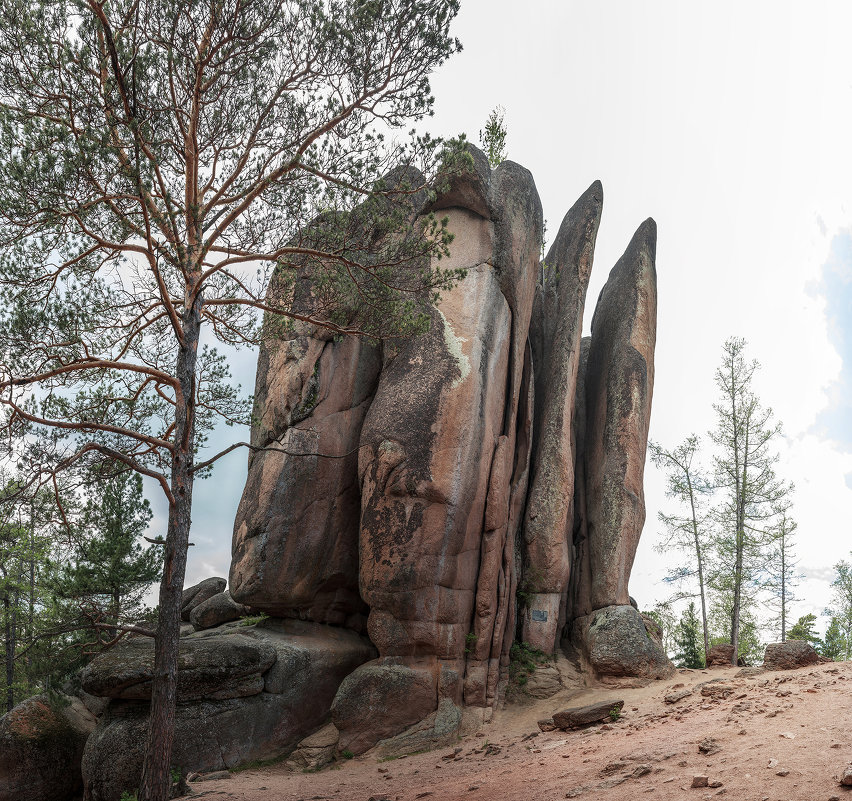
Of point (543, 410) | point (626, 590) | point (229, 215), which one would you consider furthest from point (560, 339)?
point (229, 215)

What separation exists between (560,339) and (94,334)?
10.3 m

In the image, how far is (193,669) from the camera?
11.5 m

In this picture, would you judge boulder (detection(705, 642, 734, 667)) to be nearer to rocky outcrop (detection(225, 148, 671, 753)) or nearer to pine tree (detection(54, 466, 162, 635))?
rocky outcrop (detection(225, 148, 671, 753))

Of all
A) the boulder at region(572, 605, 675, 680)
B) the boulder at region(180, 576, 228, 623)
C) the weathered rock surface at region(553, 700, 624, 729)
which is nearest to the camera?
the weathered rock surface at region(553, 700, 624, 729)

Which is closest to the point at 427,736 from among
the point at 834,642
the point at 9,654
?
the point at 9,654

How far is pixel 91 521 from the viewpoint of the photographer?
946cm

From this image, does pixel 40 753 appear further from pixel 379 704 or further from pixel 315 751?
pixel 379 704

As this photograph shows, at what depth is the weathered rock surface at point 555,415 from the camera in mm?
14578

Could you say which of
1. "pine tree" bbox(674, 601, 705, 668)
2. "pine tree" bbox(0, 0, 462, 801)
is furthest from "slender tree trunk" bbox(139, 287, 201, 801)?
"pine tree" bbox(674, 601, 705, 668)

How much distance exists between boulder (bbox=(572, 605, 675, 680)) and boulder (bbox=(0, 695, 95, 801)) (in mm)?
9795

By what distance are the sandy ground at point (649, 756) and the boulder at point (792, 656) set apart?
56cm

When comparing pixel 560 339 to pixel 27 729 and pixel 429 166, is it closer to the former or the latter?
pixel 429 166

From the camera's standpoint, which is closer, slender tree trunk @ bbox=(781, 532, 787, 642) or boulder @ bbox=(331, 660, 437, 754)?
boulder @ bbox=(331, 660, 437, 754)

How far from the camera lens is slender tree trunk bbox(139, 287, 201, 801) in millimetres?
8258
